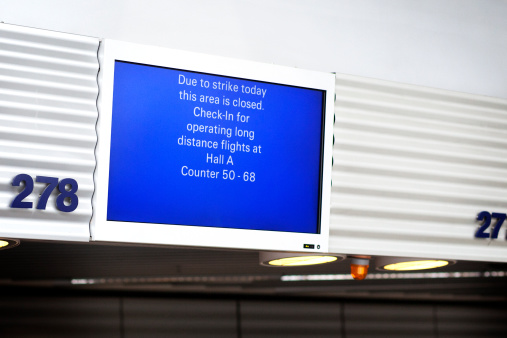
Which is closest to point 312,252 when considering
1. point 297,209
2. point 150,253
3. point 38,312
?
point 297,209

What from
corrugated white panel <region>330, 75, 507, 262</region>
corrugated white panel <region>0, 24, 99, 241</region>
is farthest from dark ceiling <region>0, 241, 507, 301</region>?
corrugated white panel <region>0, 24, 99, 241</region>

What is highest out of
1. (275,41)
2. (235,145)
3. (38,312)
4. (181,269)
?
(275,41)

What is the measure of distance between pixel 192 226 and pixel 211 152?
40 cm

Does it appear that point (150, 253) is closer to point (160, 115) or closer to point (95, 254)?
point (95, 254)

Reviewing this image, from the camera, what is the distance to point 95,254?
6508 millimetres

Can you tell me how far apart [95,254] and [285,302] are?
4339 millimetres

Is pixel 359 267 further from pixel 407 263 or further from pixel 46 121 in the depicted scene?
pixel 46 121

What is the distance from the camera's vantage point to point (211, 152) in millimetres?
3998

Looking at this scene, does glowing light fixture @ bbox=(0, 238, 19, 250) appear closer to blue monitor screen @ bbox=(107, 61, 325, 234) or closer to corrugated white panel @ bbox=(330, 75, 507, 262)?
blue monitor screen @ bbox=(107, 61, 325, 234)

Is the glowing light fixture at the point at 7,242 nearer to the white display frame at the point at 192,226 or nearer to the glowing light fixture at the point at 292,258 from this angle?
the white display frame at the point at 192,226

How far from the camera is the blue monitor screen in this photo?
12.6 feet

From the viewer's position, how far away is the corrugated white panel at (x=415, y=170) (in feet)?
14.7

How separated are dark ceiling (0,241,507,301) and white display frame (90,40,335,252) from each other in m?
2.15

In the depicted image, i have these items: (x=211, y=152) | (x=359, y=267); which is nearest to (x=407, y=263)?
(x=359, y=267)
